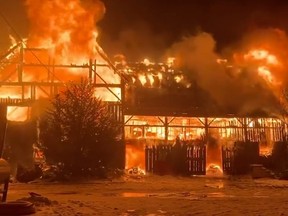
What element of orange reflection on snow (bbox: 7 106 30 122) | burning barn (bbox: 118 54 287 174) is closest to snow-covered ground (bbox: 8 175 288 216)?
burning barn (bbox: 118 54 287 174)

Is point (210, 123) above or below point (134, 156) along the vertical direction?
above

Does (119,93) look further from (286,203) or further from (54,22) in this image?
(286,203)

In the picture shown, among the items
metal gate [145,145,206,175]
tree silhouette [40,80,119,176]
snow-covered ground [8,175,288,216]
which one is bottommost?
snow-covered ground [8,175,288,216]

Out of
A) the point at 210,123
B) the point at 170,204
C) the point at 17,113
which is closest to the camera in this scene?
the point at 170,204

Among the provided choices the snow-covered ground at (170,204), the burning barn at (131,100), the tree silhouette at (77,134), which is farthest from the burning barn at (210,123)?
the snow-covered ground at (170,204)

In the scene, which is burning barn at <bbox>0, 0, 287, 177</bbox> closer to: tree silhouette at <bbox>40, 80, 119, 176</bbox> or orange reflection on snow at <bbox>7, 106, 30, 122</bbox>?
orange reflection on snow at <bbox>7, 106, 30, 122</bbox>

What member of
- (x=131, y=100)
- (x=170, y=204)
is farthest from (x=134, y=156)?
(x=170, y=204)

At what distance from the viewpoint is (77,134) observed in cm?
2111

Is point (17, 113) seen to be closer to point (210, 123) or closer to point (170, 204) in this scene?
point (210, 123)

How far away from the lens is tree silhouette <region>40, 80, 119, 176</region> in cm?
2106

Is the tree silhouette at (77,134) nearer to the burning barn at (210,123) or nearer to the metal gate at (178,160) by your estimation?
the metal gate at (178,160)

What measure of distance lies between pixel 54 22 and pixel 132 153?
10.8 meters

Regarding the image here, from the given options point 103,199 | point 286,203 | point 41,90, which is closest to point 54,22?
point 41,90

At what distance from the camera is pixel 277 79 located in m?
38.5
